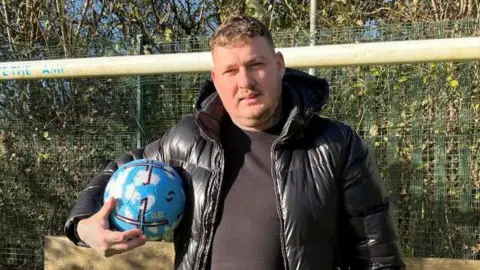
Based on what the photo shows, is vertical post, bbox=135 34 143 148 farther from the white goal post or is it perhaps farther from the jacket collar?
the jacket collar

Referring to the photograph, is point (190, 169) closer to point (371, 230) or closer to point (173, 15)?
point (371, 230)

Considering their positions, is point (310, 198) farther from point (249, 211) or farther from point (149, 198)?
point (149, 198)

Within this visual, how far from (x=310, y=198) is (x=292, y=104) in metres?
0.44

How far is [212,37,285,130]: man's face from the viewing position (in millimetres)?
2383

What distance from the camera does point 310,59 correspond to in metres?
3.79

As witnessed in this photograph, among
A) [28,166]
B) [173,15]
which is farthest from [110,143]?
[173,15]

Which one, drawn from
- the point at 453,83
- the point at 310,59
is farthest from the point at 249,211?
the point at 453,83

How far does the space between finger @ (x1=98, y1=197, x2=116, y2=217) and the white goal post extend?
1739 millimetres

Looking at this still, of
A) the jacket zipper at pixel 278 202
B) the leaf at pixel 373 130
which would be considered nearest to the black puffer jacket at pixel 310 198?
the jacket zipper at pixel 278 202

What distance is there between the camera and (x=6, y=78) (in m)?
4.67

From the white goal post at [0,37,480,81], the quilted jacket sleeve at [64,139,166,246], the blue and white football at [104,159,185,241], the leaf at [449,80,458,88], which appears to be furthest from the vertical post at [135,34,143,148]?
the blue and white football at [104,159,185,241]

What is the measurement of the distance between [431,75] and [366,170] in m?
2.63

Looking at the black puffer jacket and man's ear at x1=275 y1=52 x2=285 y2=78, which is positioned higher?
man's ear at x1=275 y1=52 x2=285 y2=78

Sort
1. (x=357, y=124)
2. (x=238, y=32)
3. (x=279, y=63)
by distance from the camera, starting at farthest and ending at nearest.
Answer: (x=357, y=124), (x=279, y=63), (x=238, y=32)
